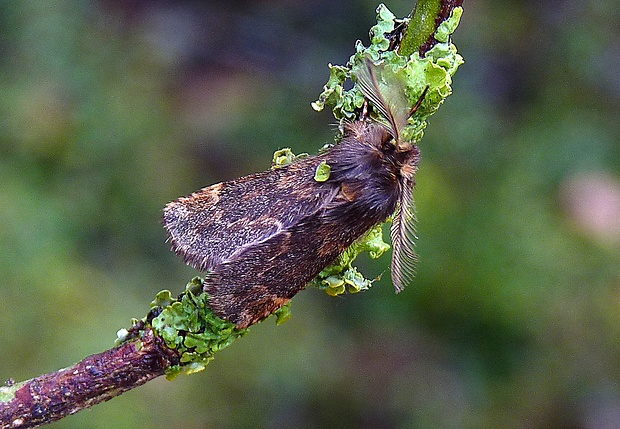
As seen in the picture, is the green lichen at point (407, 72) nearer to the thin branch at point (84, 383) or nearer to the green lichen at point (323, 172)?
the green lichen at point (323, 172)

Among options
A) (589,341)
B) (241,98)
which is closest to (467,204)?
(589,341)

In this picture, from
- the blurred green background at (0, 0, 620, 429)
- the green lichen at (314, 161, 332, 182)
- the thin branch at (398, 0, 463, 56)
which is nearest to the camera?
the thin branch at (398, 0, 463, 56)

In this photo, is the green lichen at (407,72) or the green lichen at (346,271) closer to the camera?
the green lichen at (407,72)

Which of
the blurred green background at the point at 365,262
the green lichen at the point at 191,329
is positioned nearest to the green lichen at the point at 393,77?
the green lichen at the point at 191,329

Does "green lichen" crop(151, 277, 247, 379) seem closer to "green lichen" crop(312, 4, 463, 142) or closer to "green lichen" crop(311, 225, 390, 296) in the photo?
"green lichen" crop(311, 225, 390, 296)

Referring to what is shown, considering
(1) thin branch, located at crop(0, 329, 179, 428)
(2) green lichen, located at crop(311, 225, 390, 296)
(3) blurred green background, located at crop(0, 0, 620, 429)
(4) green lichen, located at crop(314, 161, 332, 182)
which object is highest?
(3) blurred green background, located at crop(0, 0, 620, 429)

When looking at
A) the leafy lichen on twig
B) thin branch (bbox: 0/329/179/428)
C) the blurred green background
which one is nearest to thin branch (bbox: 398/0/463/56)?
the leafy lichen on twig
